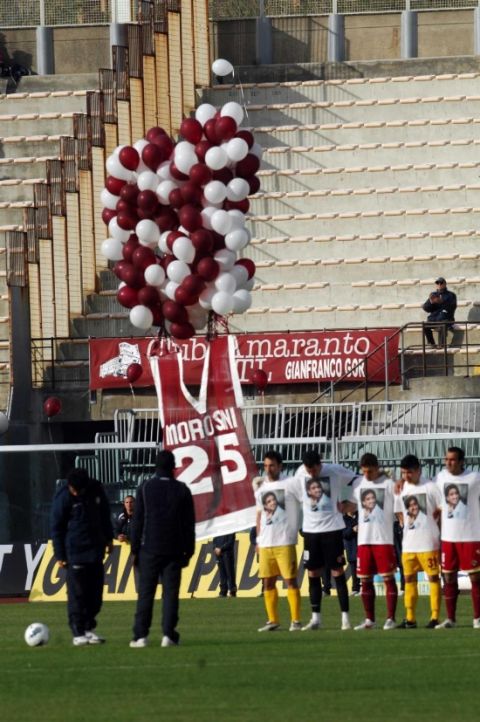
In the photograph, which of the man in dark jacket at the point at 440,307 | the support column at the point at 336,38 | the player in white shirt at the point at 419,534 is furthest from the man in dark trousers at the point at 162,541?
the support column at the point at 336,38

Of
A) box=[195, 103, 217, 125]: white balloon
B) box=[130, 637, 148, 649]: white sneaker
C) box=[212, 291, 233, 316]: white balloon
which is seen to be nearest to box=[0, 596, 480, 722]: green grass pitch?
box=[130, 637, 148, 649]: white sneaker

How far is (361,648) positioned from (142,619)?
1923mm

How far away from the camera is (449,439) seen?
84.1 feet

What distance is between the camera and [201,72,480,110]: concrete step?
39.5m

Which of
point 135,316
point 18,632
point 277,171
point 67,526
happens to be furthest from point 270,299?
point 67,526

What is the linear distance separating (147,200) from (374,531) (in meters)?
5.36

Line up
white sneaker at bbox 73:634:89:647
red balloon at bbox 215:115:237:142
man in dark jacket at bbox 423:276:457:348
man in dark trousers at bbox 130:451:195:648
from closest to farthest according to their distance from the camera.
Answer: man in dark trousers at bbox 130:451:195:648
white sneaker at bbox 73:634:89:647
red balloon at bbox 215:115:237:142
man in dark jacket at bbox 423:276:457:348

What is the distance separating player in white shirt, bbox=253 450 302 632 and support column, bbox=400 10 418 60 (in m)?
26.0

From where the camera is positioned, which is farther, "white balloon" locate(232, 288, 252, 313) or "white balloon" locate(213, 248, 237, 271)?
"white balloon" locate(213, 248, 237, 271)

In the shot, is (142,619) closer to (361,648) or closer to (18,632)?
(361,648)

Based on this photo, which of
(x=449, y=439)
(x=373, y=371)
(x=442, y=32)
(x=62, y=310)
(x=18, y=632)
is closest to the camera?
(x=18, y=632)

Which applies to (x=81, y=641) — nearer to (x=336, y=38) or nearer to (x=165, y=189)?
(x=165, y=189)

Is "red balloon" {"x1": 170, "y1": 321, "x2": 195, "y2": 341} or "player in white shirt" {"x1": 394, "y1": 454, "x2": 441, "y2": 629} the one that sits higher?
"red balloon" {"x1": 170, "y1": 321, "x2": 195, "y2": 341}

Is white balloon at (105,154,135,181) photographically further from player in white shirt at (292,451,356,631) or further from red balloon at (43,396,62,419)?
red balloon at (43,396,62,419)
